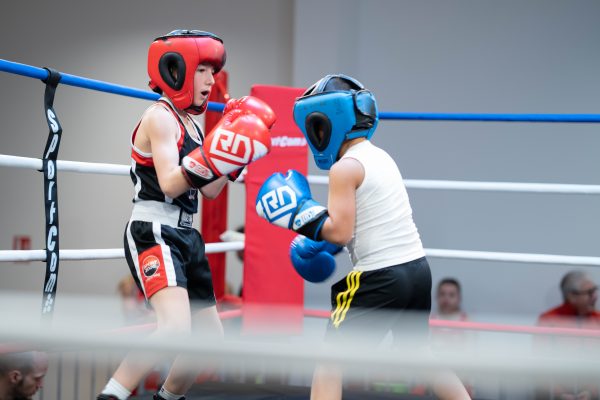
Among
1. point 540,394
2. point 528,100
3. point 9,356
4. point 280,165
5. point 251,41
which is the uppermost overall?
point 251,41

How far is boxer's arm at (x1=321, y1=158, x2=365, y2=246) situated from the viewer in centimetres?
149

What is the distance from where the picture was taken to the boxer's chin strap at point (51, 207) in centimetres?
168

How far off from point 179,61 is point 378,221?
56 centimetres

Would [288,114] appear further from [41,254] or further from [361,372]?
[361,372]

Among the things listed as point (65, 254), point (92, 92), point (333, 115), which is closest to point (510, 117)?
point (333, 115)

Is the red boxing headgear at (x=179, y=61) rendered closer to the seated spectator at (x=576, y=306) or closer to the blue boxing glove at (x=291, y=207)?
the blue boxing glove at (x=291, y=207)

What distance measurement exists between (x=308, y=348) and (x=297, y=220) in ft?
3.44

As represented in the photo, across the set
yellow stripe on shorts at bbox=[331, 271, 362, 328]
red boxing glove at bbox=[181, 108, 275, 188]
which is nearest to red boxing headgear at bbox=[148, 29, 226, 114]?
red boxing glove at bbox=[181, 108, 275, 188]

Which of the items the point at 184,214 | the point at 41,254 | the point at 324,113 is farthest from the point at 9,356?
the point at 324,113

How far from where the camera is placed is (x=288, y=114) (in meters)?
2.46

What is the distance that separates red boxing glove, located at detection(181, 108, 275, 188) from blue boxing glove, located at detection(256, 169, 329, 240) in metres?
0.09

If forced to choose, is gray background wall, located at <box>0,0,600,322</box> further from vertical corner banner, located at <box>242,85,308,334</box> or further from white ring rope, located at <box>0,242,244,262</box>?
white ring rope, located at <box>0,242,244,262</box>

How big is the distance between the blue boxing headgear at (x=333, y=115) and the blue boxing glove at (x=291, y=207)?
0.10 m

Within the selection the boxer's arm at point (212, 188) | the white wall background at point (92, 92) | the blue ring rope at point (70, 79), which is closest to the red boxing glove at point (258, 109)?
the boxer's arm at point (212, 188)
